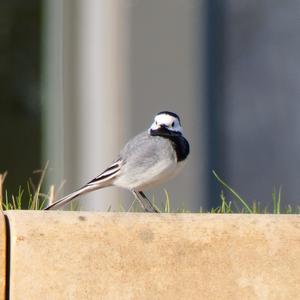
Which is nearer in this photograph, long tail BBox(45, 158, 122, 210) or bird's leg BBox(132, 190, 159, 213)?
long tail BBox(45, 158, 122, 210)

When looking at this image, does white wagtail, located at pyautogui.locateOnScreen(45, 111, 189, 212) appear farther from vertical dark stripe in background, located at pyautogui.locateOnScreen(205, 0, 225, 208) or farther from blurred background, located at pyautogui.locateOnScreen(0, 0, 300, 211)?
vertical dark stripe in background, located at pyautogui.locateOnScreen(205, 0, 225, 208)

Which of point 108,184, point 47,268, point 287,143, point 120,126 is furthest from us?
point 287,143

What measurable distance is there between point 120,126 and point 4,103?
1.58 meters

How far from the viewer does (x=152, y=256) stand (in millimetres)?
4176

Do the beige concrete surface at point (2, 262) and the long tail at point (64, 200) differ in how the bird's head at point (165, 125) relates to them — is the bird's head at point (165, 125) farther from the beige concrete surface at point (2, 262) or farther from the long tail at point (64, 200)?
the beige concrete surface at point (2, 262)

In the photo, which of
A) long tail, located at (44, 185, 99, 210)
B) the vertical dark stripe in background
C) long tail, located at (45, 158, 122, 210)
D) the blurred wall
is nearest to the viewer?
long tail, located at (44, 185, 99, 210)

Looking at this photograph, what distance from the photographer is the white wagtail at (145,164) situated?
230 inches

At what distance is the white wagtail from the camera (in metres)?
5.85

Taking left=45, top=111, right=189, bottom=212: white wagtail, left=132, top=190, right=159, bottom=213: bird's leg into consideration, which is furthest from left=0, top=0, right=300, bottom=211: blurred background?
left=45, top=111, right=189, bottom=212: white wagtail

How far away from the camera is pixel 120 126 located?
9516 millimetres

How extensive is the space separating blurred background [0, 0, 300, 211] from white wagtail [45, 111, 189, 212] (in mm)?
3139

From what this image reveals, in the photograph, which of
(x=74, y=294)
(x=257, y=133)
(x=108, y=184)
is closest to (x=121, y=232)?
(x=74, y=294)

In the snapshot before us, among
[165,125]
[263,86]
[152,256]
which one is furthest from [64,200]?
[263,86]

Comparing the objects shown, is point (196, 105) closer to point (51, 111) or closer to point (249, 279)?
point (51, 111)
